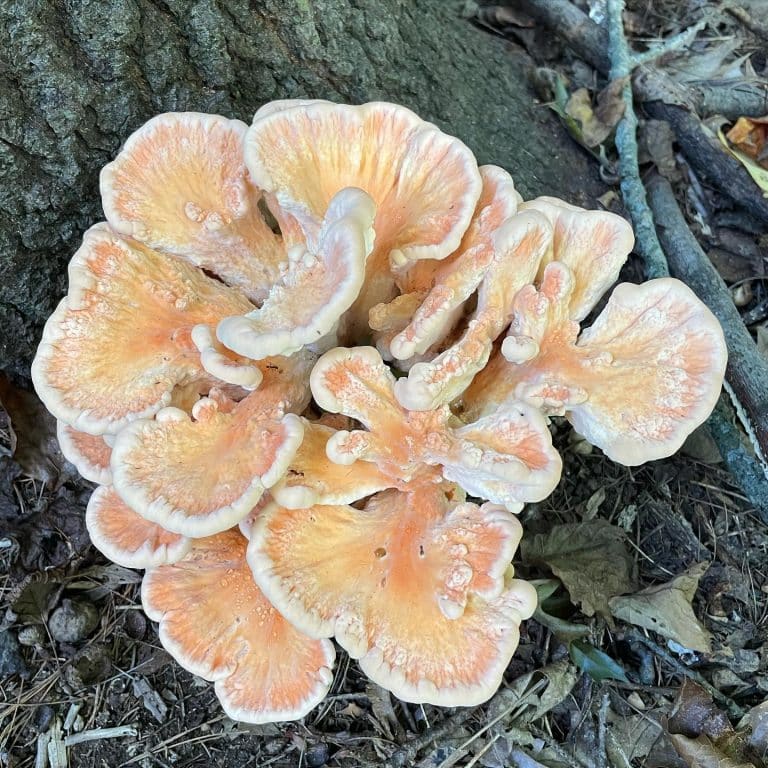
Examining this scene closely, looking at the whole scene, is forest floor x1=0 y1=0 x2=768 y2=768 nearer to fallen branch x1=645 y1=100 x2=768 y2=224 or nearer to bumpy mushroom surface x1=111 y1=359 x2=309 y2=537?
fallen branch x1=645 y1=100 x2=768 y2=224

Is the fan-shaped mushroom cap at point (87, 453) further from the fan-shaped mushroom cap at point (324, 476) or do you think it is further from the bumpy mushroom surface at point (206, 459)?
the fan-shaped mushroom cap at point (324, 476)

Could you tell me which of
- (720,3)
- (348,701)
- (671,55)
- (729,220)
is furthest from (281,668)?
(720,3)

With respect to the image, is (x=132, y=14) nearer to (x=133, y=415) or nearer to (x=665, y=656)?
(x=133, y=415)

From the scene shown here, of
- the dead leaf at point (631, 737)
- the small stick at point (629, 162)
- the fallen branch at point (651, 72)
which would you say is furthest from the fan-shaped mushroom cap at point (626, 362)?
the fallen branch at point (651, 72)

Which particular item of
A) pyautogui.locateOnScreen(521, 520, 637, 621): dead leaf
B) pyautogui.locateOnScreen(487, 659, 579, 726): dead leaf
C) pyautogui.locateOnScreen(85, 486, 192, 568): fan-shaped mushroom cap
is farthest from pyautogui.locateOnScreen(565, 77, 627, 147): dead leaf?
pyautogui.locateOnScreen(85, 486, 192, 568): fan-shaped mushroom cap

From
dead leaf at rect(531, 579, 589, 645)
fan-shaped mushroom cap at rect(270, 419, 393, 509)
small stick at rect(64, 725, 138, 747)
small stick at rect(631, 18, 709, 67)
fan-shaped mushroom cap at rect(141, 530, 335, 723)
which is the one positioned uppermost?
small stick at rect(631, 18, 709, 67)

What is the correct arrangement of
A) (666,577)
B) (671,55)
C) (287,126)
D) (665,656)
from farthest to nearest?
(671,55) < (666,577) < (665,656) < (287,126)
